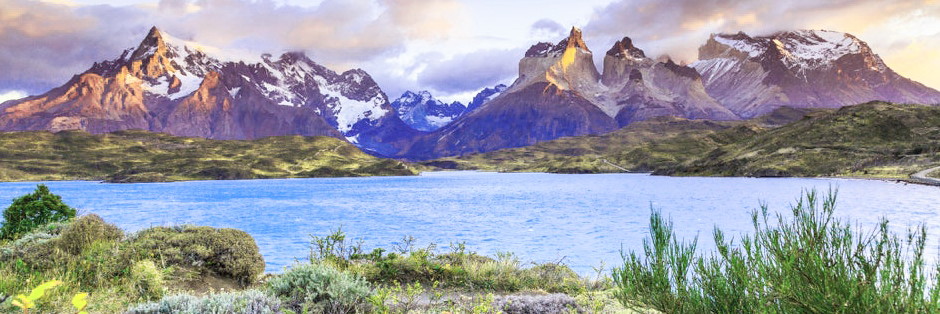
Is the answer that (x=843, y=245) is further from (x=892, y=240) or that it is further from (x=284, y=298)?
(x=284, y=298)

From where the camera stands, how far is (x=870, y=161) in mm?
136500

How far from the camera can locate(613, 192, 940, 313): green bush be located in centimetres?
535

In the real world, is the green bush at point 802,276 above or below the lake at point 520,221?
above

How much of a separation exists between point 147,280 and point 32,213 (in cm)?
1596

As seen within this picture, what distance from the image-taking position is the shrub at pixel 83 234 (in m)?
15.4

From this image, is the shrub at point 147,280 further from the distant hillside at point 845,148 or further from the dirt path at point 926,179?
the distant hillside at point 845,148

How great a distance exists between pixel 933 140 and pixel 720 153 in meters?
64.2

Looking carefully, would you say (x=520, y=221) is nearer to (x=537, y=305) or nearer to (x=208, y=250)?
(x=208, y=250)

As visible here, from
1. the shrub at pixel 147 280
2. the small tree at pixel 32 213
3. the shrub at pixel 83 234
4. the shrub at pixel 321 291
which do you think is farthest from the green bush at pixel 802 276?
the small tree at pixel 32 213

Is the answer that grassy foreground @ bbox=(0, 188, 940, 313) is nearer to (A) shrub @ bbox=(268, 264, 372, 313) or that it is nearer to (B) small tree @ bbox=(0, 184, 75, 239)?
(A) shrub @ bbox=(268, 264, 372, 313)

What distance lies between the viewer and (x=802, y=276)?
6.00 metres

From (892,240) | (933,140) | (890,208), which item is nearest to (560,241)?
(892,240)

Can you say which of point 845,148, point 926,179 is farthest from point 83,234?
point 845,148

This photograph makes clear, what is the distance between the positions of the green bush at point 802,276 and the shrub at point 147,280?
11.8 meters
